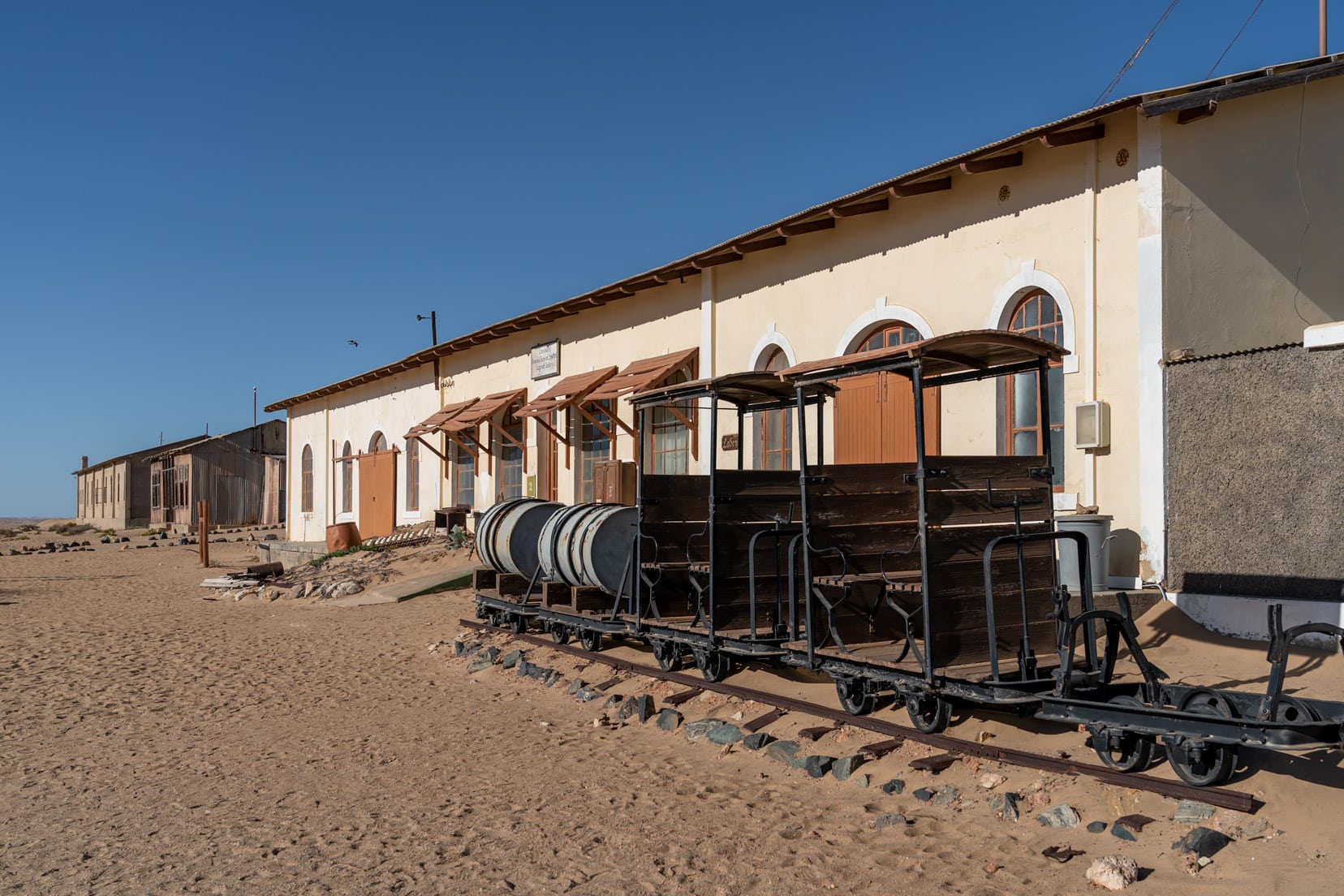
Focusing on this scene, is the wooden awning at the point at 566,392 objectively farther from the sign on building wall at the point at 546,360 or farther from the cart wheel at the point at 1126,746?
the cart wheel at the point at 1126,746

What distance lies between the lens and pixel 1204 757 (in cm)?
504

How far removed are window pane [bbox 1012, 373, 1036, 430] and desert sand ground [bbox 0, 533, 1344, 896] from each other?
8.42ft

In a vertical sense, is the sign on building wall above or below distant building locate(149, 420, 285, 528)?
above

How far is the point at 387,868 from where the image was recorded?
505cm

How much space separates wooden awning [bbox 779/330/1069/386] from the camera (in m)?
6.07

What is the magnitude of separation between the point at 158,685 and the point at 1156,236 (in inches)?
414

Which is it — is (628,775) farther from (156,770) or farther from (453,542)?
(453,542)

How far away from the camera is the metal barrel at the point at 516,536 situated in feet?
40.9

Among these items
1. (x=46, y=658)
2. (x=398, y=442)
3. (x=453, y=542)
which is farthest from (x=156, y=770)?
(x=398, y=442)

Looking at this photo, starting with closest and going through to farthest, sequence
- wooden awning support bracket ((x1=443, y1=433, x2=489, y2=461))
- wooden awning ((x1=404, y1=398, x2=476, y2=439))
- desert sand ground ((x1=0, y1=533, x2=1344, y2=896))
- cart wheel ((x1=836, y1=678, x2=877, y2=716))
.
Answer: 1. desert sand ground ((x1=0, y1=533, x2=1344, y2=896))
2. cart wheel ((x1=836, y1=678, x2=877, y2=716))
3. wooden awning support bracket ((x1=443, y1=433, x2=489, y2=461))
4. wooden awning ((x1=404, y1=398, x2=476, y2=439))

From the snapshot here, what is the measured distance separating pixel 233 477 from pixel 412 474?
903 inches

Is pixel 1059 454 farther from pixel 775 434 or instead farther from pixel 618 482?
pixel 618 482

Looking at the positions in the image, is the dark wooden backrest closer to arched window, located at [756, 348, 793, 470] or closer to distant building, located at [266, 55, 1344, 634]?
distant building, located at [266, 55, 1344, 634]

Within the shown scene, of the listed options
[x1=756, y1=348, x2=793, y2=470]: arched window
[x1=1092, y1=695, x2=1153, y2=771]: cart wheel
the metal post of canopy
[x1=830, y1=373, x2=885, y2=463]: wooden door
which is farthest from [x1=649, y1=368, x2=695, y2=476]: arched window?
[x1=1092, y1=695, x2=1153, y2=771]: cart wheel
